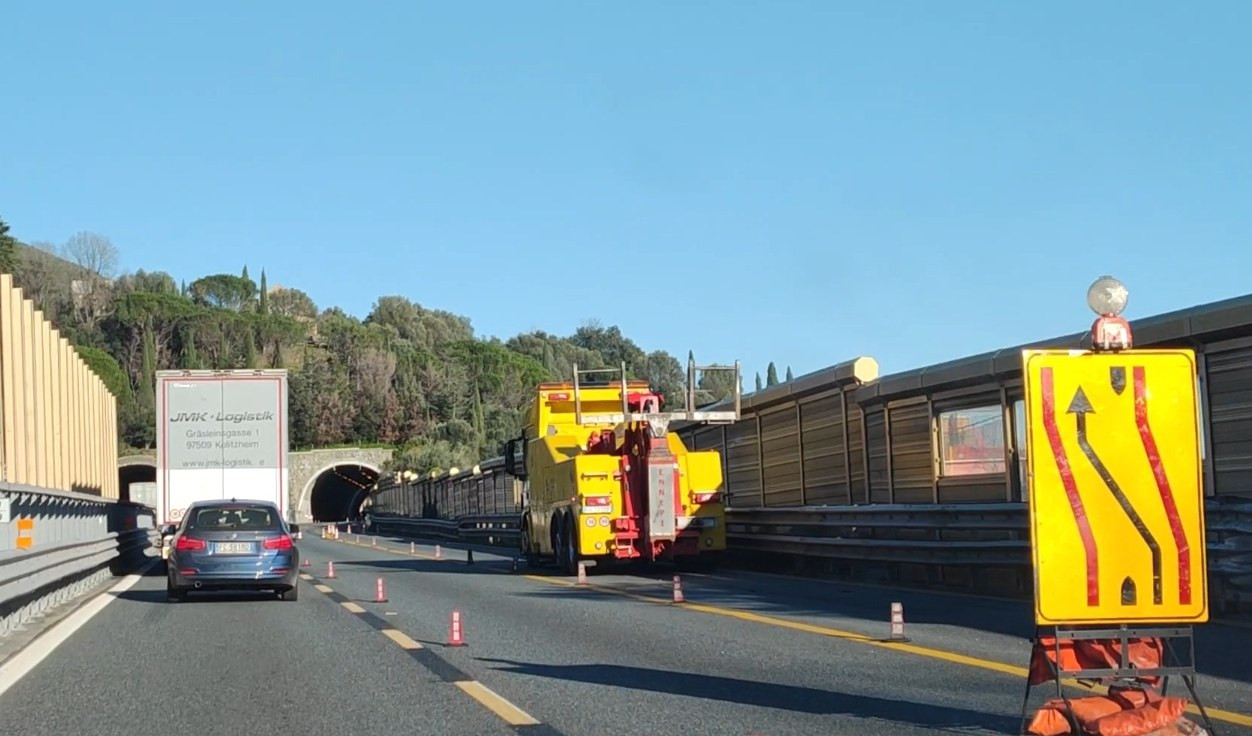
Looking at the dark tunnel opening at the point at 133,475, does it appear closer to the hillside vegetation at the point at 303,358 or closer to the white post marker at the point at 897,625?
the hillside vegetation at the point at 303,358

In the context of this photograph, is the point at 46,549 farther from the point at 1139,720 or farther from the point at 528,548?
the point at 1139,720

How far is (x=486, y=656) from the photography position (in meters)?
12.4

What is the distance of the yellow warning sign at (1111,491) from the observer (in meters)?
7.25

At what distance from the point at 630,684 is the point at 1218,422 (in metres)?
7.54

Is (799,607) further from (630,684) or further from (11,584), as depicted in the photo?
(11,584)

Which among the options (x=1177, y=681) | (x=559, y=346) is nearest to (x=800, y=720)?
(x=1177, y=681)

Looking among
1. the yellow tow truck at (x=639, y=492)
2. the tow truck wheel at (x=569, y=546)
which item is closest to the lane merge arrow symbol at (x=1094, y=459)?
the yellow tow truck at (x=639, y=492)

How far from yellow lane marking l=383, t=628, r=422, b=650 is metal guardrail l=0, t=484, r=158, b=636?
3626 mm

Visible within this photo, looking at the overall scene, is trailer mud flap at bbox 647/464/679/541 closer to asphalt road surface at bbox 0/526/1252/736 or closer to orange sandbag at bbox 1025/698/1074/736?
asphalt road surface at bbox 0/526/1252/736

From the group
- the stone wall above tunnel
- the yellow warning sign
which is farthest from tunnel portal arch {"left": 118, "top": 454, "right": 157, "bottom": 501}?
the yellow warning sign

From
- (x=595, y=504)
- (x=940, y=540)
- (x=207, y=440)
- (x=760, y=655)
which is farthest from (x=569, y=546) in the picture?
(x=760, y=655)

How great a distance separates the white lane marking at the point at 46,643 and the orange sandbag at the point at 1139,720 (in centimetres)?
778

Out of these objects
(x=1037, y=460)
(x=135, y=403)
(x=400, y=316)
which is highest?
(x=400, y=316)

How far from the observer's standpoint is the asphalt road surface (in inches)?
350
